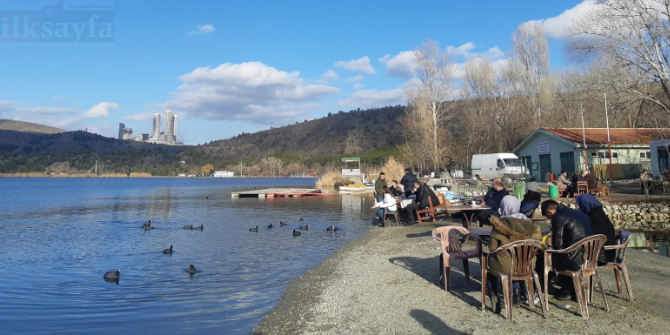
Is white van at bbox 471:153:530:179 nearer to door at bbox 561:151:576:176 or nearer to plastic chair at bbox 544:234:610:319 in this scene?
door at bbox 561:151:576:176

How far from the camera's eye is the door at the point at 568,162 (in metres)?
29.8

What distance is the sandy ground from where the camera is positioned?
17.3 ft

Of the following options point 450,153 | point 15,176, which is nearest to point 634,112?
point 450,153

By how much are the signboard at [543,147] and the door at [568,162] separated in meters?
1.91

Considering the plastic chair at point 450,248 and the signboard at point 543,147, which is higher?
the signboard at point 543,147

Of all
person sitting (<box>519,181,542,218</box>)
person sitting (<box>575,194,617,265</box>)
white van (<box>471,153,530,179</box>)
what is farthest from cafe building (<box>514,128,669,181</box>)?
person sitting (<box>575,194,617,265</box>)

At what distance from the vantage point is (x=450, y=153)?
4816 cm

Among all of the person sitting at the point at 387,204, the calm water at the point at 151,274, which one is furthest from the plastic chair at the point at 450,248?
the person sitting at the point at 387,204

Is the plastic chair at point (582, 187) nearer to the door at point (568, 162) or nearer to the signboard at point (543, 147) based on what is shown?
the door at point (568, 162)

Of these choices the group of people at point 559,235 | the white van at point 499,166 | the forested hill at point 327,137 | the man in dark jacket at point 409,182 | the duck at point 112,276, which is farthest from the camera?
the forested hill at point 327,137

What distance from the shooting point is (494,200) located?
10328 mm

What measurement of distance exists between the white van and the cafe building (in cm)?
205

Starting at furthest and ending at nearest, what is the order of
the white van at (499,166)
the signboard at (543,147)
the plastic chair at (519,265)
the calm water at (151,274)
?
the white van at (499,166), the signboard at (543,147), the calm water at (151,274), the plastic chair at (519,265)

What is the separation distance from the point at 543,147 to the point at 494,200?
1018 inches
